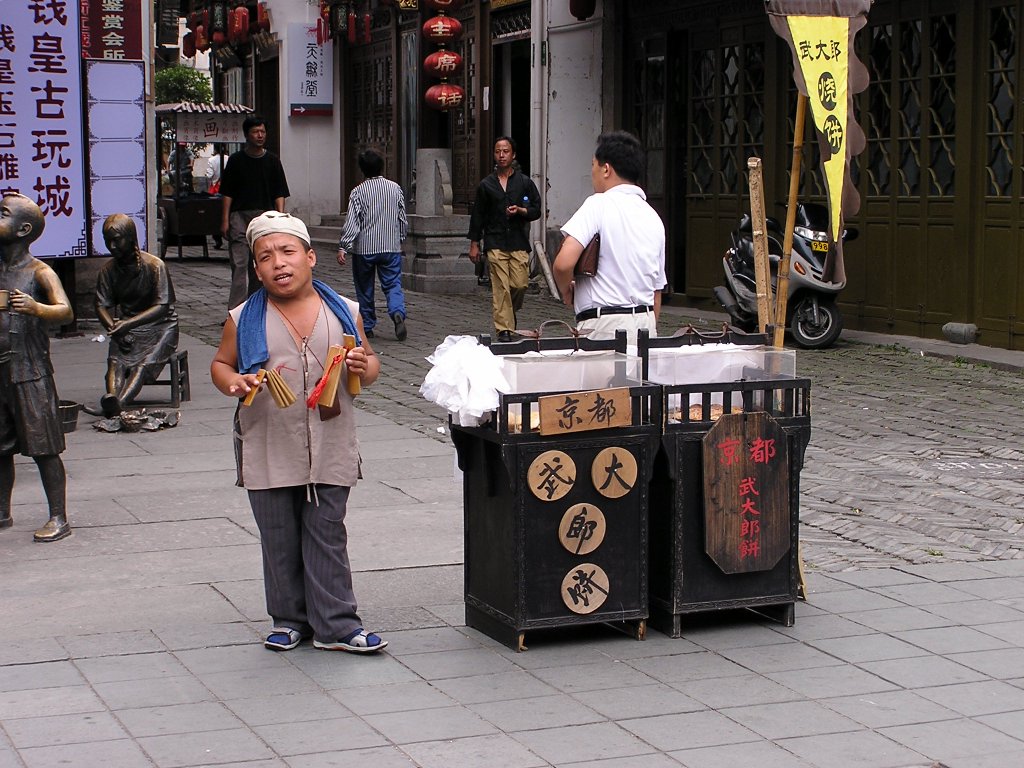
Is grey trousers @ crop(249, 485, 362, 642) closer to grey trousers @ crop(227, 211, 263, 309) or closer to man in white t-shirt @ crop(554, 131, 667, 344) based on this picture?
man in white t-shirt @ crop(554, 131, 667, 344)

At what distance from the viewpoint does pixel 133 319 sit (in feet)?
33.8

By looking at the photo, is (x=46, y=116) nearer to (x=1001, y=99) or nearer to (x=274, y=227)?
(x=1001, y=99)

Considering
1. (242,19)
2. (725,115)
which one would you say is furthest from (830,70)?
(242,19)

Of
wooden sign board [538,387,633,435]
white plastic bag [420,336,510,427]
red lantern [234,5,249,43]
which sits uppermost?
red lantern [234,5,249,43]

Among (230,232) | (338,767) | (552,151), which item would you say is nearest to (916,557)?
(338,767)

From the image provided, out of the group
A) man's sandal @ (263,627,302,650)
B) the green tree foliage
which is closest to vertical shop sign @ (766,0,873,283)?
man's sandal @ (263,627,302,650)

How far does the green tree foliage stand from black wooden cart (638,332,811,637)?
41.7m

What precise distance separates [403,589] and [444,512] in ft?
4.65

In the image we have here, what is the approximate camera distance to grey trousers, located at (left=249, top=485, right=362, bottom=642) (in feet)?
17.7

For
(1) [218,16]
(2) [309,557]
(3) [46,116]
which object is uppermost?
(1) [218,16]

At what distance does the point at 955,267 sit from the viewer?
44.3ft

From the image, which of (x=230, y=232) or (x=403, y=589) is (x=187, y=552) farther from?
(x=230, y=232)

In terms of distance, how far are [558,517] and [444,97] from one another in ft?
53.4

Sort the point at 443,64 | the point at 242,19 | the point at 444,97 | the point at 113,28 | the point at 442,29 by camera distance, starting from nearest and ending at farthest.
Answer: the point at 113,28 < the point at 442,29 < the point at 443,64 < the point at 444,97 < the point at 242,19
